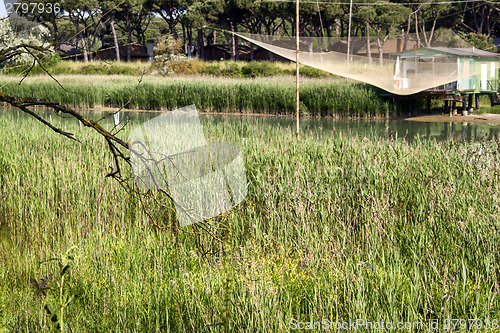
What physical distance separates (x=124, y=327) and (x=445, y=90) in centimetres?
1236

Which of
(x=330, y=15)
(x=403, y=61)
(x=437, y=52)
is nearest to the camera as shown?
(x=403, y=61)

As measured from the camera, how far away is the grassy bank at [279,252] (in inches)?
81.6

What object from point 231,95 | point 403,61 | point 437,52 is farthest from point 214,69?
point 403,61

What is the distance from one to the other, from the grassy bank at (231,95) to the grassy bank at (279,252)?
9349mm

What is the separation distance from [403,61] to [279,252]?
1009 centimetres

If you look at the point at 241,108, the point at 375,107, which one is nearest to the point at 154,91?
the point at 241,108

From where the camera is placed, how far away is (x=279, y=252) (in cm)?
273

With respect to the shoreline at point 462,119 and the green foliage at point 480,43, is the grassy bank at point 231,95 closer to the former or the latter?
the shoreline at point 462,119

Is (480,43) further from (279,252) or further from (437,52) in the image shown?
(279,252)

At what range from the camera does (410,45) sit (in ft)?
42.9

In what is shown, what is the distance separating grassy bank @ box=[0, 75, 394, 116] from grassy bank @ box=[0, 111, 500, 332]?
9349mm

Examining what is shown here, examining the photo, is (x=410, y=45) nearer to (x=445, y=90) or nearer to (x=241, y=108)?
(x=445, y=90)

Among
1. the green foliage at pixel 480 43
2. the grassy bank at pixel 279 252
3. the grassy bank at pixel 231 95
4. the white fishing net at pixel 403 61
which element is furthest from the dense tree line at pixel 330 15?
the grassy bank at pixel 279 252

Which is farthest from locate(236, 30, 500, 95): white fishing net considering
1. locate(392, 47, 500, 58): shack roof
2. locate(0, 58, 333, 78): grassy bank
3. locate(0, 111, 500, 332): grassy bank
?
locate(0, 58, 333, 78): grassy bank
